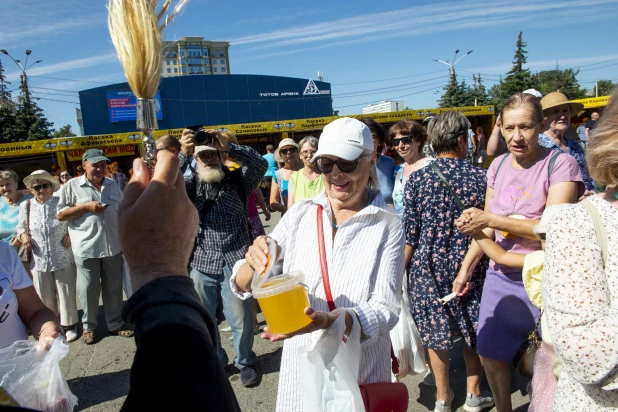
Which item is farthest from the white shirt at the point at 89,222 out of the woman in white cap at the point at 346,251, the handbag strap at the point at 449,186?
the handbag strap at the point at 449,186

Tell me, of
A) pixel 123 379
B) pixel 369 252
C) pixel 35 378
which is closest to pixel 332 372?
pixel 369 252

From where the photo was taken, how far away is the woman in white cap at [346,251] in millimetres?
1853

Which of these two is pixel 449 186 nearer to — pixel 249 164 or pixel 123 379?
pixel 249 164

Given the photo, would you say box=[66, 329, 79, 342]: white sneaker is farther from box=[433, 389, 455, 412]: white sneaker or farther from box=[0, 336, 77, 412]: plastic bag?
box=[433, 389, 455, 412]: white sneaker

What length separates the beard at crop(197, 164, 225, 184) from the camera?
348 cm

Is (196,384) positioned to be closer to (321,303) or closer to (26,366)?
(321,303)

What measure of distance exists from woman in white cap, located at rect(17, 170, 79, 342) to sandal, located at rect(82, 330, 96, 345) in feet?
0.65

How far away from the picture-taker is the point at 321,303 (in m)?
1.88

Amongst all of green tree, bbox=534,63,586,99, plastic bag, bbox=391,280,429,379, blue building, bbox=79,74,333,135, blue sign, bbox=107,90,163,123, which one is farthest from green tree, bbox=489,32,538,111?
plastic bag, bbox=391,280,429,379

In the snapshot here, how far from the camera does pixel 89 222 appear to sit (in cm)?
479

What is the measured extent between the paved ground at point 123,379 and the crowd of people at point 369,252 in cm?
14

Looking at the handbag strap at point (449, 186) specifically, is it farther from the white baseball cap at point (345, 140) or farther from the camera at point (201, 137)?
the camera at point (201, 137)

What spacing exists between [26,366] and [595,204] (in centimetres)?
220

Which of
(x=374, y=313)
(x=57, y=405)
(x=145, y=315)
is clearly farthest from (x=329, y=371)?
(x=57, y=405)
